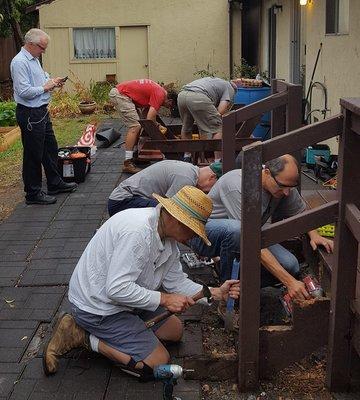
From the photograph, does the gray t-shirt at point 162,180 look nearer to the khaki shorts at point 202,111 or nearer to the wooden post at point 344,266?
the wooden post at point 344,266

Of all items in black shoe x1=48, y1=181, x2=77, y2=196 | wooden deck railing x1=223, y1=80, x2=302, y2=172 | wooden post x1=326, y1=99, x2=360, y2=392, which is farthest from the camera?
black shoe x1=48, y1=181, x2=77, y2=196

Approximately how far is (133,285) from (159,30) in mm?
15755

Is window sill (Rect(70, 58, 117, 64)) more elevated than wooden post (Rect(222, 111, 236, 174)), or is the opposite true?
window sill (Rect(70, 58, 117, 64))

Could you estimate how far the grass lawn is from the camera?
30.2ft

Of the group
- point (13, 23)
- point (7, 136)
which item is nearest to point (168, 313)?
point (7, 136)

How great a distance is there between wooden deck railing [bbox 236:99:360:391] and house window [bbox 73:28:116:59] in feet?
53.2

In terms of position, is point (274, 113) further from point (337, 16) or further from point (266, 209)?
point (337, 16)

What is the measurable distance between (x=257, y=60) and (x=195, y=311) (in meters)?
13.7

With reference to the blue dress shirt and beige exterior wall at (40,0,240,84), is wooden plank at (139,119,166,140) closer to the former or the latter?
the blue dress shirt

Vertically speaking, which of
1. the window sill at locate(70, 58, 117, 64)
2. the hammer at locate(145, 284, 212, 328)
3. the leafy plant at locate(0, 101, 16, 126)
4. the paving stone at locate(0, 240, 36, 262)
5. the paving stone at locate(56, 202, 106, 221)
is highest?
the window sill at locate(70, 58, 117, 64)

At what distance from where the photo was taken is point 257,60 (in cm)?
1717

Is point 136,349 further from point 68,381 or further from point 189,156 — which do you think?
point 189,156

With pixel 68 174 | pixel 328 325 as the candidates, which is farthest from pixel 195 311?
pixel 68 174

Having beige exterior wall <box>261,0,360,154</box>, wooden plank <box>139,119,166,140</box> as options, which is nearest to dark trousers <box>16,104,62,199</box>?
wooden plank <box>139,119,166,140</box>
